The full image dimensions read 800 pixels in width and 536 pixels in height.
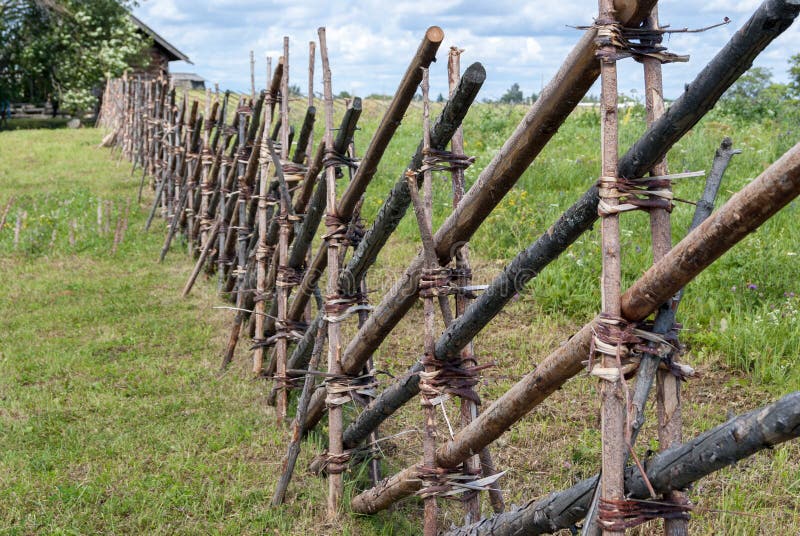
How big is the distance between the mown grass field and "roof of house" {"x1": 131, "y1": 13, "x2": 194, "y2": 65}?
74.8 ft

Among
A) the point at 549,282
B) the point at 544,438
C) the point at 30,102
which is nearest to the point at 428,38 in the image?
the point at 544,438

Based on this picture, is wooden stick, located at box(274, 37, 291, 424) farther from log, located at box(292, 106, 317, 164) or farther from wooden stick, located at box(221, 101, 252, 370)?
wooden stick, located at box(221, 101, 252, 370)

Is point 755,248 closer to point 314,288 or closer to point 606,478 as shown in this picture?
point 314,288

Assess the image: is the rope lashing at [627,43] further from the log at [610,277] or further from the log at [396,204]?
the log at [396,204]

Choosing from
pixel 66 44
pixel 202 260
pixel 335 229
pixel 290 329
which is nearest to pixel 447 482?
pixel 335 229

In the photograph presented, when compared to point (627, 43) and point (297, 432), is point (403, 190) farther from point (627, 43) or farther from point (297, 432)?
point (297, 432)

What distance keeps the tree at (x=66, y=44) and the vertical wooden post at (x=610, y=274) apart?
24526 mm

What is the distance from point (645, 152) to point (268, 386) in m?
4.10

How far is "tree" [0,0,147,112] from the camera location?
24.1 m

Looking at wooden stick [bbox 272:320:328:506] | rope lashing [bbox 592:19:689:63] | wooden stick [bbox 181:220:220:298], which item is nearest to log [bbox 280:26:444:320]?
wooden stick [bbox 272:320:328:506]

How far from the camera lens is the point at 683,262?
185 centimetres

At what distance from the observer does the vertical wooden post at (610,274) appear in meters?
2.00

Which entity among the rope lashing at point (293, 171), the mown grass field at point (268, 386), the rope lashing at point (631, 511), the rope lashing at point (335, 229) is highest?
the rope lashing at point (293, 171)

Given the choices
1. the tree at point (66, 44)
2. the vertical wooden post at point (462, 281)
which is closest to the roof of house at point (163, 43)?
the tree at point (66, 44)
